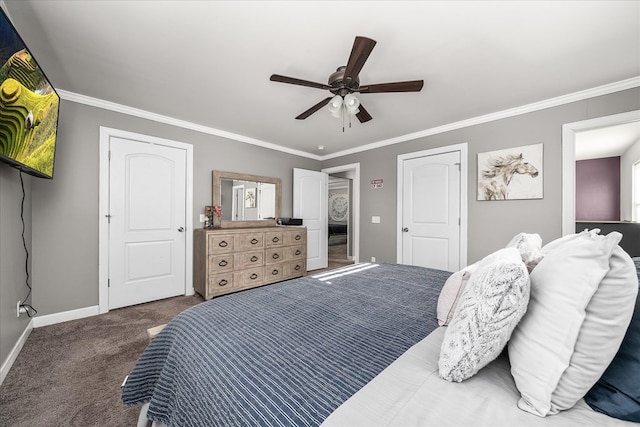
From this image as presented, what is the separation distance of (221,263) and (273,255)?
Answer: 809 millimetres

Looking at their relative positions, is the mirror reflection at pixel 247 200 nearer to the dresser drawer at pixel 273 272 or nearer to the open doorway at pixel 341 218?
the dresser drawer at pixel 273 272

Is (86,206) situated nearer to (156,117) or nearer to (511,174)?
(156,117)

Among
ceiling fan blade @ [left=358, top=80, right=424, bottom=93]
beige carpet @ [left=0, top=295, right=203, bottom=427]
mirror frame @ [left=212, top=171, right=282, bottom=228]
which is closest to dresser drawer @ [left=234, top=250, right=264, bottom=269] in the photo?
mirror frame @ [left=212, top=171, right=282, bottom=228]

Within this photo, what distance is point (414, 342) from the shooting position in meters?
0.96

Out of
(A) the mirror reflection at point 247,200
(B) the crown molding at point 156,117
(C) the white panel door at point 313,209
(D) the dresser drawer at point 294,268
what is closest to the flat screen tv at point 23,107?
(B) the crown molding at point 156,117

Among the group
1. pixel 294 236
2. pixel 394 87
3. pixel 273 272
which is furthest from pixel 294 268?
pixel 394 87

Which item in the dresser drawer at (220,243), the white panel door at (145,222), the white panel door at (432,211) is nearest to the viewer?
the white panel door at (145,222)

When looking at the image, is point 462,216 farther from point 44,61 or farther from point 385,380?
point 44,61

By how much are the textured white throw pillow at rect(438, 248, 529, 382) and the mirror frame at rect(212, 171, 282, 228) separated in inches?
140

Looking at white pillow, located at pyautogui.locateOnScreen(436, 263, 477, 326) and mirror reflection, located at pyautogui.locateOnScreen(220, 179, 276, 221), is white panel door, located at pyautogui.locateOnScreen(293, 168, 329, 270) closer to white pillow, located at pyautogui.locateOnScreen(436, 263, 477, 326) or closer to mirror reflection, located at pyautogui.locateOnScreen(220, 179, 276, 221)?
mirror reflection, located at pyautogui.locateOnScreen(220, 179, 276, 221)

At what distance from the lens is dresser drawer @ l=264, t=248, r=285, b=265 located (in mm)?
3758

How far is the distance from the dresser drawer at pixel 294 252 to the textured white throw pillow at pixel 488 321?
11.2 feet

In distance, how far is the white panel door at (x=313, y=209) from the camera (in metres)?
4.71

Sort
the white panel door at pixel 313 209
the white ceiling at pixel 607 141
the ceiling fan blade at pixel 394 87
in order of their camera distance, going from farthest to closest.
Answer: the white panel door at pixel 313 209 < the white ceiling at pixel 607 141 < the ceiling fan blade at pixel 394 87
